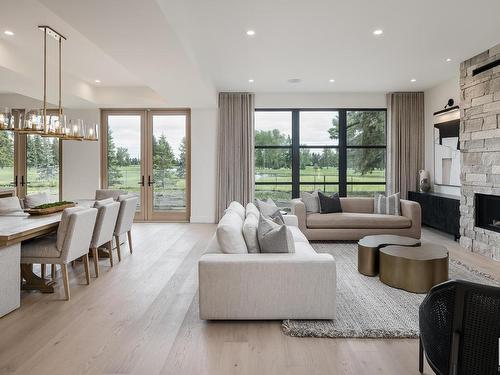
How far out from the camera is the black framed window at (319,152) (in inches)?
313

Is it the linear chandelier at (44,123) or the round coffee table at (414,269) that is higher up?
the linear chandelier at (44,123)

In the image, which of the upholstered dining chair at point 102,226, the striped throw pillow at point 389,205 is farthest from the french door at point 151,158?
the striped throw pillow at point 389,205

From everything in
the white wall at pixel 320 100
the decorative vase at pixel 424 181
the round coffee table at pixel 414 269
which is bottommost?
the round coffee table at pixel 414 269

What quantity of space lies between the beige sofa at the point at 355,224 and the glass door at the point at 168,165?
3.26m

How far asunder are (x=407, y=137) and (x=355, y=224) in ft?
10.1

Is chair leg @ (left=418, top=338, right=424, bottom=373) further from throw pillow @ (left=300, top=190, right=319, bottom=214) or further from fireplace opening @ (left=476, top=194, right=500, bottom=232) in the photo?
throw pillow @ (left=300, top=190, right=319, bottom=214)

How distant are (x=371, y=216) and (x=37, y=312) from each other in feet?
15.3

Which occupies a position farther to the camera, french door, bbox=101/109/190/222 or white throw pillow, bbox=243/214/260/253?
french door, bbox=101/109/190/222

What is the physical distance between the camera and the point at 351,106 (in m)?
7.88

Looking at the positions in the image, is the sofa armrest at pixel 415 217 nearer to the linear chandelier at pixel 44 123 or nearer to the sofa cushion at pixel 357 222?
the sofa cushion at pixel 357 222

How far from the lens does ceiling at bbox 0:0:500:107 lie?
3.60m

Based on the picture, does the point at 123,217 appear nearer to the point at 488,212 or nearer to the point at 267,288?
the point at 267,288

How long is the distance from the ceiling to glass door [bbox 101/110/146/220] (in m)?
1.03

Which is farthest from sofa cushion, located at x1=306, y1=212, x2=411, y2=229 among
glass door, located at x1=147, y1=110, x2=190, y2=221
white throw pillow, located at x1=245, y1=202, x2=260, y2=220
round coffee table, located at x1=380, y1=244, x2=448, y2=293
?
glass door, located at x1=147, y1=110, x2=190, y2=221
